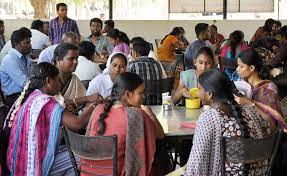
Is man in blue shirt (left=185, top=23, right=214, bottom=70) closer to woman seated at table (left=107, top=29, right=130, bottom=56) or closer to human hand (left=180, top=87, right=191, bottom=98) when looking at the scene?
woman seated at table (left=107, top=29, right=130, bottom=56)

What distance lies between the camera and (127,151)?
321 centimetres

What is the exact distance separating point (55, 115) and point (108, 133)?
1.59 ft

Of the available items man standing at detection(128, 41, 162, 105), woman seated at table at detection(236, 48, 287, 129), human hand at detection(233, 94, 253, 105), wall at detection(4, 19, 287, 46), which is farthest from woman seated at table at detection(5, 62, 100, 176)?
wall at detection(4, 19, 287, 46)

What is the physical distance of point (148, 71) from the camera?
582 cm

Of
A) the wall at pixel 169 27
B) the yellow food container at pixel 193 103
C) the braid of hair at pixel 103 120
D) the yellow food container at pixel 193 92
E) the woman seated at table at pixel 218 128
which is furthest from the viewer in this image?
the wall at pixel 169 27

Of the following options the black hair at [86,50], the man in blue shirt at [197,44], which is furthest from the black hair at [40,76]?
the man in blue shirt at [197,44]

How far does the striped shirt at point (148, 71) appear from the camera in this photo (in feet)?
18.4

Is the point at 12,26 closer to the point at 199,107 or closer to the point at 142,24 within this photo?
the point at 142,24

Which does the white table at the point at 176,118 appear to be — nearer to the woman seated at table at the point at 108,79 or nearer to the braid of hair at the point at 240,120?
the braid of hair at the point at 240,120

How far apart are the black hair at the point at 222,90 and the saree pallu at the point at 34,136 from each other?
940 millimetres

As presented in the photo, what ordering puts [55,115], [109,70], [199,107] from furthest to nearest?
1. [109,70]
2. [199,107]
3. [55,115]

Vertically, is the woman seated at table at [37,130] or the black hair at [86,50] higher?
the black hair at [86,50]

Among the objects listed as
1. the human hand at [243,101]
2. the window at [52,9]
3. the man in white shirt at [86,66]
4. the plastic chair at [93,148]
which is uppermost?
the window at [52,9]

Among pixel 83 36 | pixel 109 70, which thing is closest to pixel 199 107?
pixel 109 70
